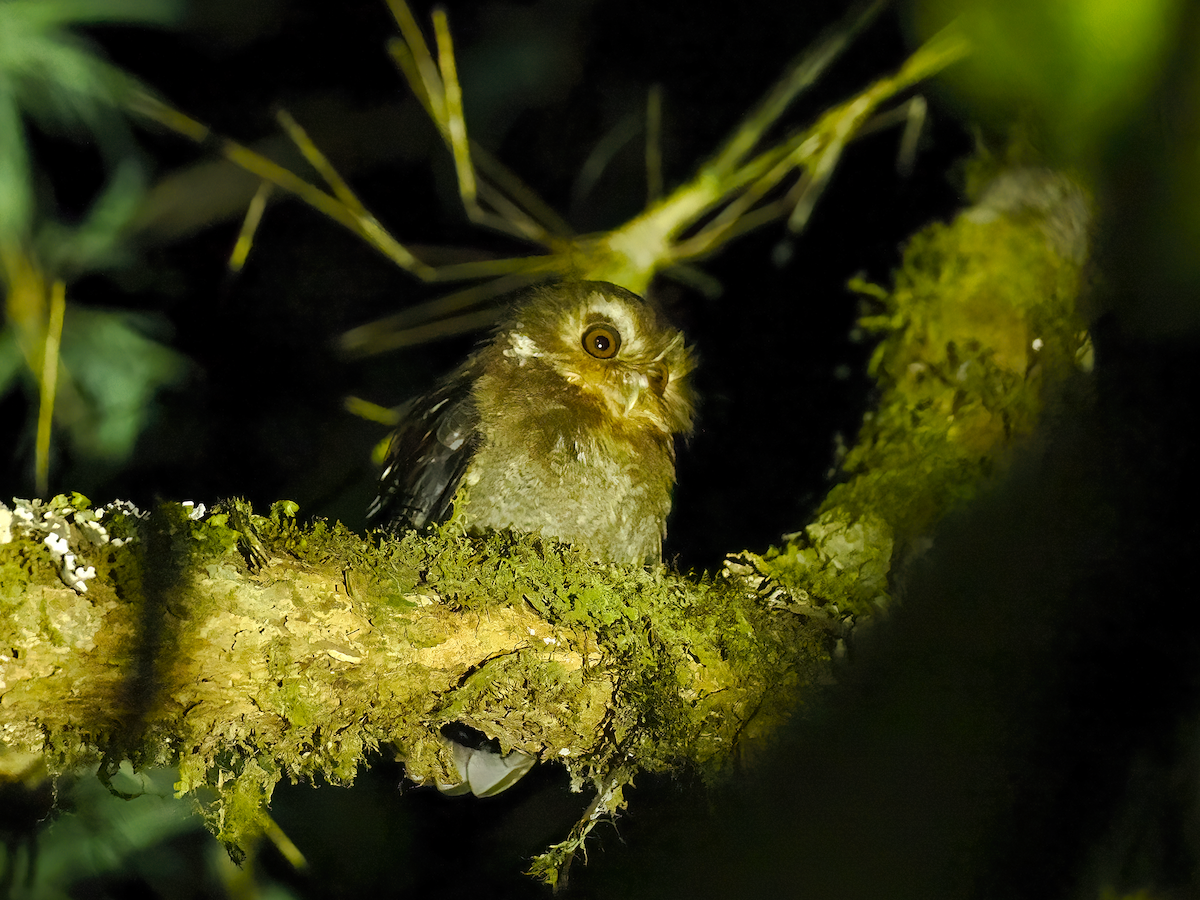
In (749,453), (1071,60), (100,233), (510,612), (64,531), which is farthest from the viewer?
(749,453)

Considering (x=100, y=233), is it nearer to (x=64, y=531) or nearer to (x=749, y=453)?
(x=64, y=531)

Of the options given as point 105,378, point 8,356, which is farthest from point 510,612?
point 8,356

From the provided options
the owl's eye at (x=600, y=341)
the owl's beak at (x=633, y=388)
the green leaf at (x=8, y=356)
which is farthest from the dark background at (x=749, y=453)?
the owl's eye at (x=600, y=341)

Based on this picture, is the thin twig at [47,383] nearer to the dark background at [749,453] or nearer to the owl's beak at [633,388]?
the dark background at [749,453]

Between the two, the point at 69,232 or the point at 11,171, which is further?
the point at 69,232

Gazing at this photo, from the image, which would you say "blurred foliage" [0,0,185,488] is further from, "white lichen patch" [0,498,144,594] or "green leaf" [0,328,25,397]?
"white lichen patch" [0,498,144,594]

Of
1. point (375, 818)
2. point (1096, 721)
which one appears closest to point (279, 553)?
point (1096, 721)
